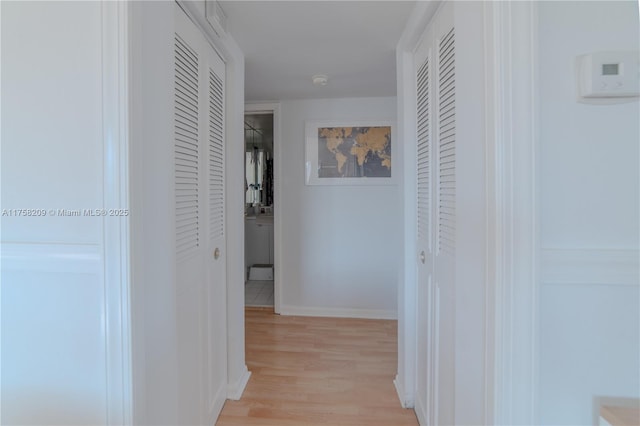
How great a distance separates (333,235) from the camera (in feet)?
9.89

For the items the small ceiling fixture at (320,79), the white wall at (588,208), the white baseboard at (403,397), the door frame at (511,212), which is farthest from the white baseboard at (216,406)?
the small ceiling fixture at (320,79)

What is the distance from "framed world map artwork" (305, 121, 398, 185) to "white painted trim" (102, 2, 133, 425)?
7.37ft

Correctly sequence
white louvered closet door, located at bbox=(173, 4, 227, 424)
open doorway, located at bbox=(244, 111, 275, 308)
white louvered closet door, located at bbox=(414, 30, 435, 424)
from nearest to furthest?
white louvered closet door, located at bbox=(173, 4, 227, 424) < white louvered closet door, located at bbox=(414, 30, 435, 424) < open doorway, located at bbox=(244, 111, 275, 308)

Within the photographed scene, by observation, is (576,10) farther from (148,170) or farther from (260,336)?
(260,336)

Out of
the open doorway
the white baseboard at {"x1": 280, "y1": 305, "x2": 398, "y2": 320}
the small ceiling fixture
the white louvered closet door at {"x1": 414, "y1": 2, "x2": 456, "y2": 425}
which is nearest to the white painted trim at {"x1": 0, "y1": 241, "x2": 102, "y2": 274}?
the white louvered closet door at {"x1": 414, "y1": 2, "x2": 456, "y2": 425}

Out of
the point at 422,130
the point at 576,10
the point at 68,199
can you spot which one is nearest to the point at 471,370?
the point at 576,10

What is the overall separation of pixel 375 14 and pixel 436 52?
0.47 m

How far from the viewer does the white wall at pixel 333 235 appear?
295 cm

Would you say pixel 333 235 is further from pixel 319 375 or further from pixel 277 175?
pixel 319 375

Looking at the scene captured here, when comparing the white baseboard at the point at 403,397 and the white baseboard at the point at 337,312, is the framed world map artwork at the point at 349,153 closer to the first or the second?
the white baseboard at the point at 337,312

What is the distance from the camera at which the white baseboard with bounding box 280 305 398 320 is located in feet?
9.78

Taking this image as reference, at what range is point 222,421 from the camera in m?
1.61

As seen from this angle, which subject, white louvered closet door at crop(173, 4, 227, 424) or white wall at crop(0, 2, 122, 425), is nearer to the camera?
white wall at crop(0, 2, 122, 425)

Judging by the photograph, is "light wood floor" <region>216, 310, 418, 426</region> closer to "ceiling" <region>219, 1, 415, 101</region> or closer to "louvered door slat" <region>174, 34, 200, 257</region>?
"louvered door slat" <region>174, 34, 200, 257</region>
